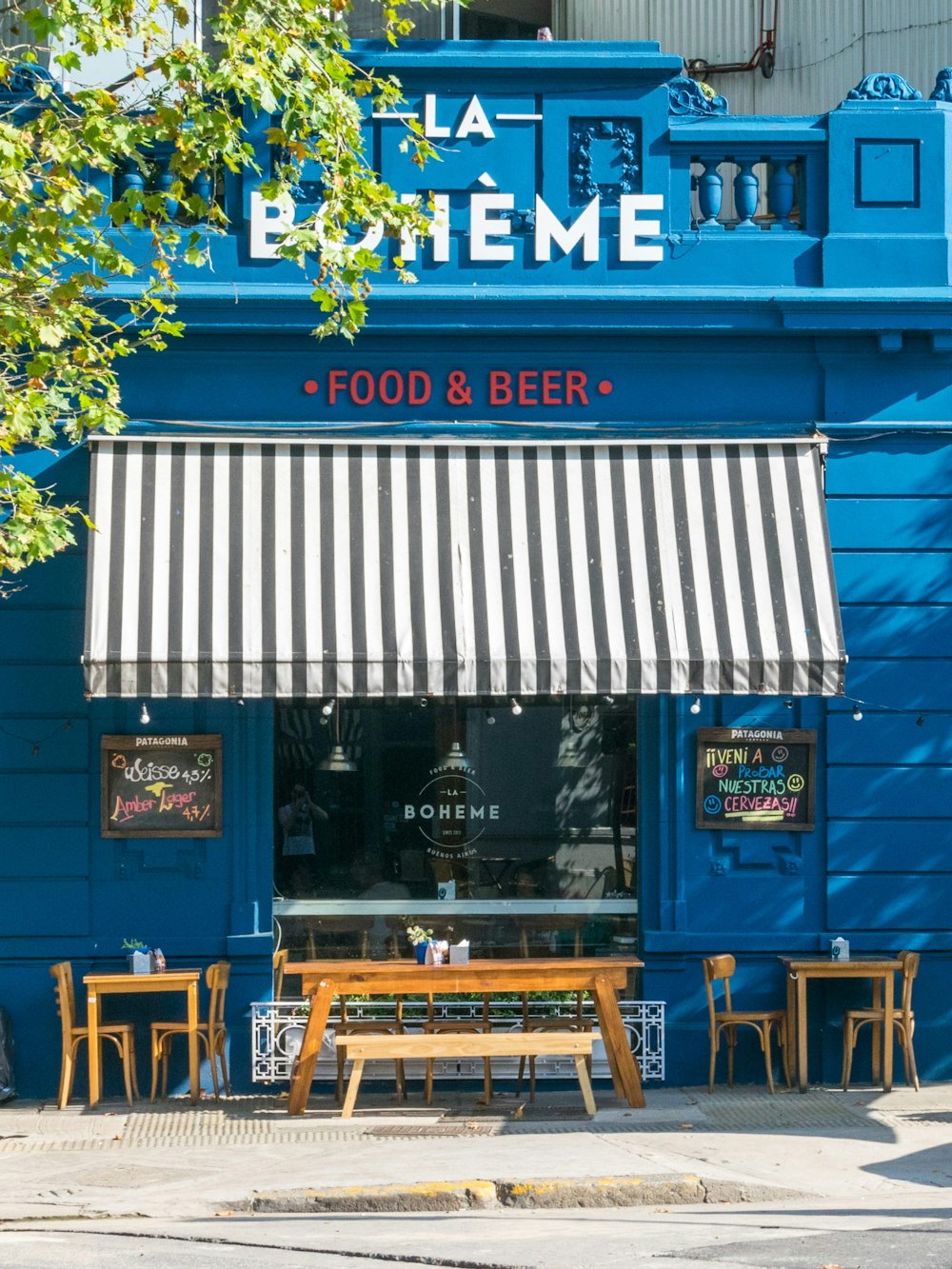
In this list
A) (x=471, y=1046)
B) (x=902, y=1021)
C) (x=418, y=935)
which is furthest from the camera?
(x=418, y=935)

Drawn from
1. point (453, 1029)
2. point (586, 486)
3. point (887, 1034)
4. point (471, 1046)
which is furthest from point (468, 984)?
point (586, 486)

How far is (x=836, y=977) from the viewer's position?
457 inches

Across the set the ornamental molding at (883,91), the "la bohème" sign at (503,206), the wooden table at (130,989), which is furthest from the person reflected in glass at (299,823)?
the ornamental molding at (883,91)

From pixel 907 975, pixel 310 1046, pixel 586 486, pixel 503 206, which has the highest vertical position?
pixel 503 206

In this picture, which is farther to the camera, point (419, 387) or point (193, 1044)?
point (419, 387)

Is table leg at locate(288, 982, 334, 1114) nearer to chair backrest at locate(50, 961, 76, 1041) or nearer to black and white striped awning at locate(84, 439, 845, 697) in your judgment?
chair backrest at locate(50, 961, 76, 1041)

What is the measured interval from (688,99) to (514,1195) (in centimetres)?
736

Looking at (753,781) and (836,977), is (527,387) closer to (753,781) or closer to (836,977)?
(753,781)

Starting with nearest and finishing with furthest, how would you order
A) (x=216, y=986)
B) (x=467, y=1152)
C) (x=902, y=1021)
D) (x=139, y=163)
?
(x=467, y=1152) → (x=139, y=163) → (x=216, y=986) → (x=902, y=1021)

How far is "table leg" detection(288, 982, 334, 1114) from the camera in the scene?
35.9 feet

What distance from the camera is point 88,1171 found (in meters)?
9.61

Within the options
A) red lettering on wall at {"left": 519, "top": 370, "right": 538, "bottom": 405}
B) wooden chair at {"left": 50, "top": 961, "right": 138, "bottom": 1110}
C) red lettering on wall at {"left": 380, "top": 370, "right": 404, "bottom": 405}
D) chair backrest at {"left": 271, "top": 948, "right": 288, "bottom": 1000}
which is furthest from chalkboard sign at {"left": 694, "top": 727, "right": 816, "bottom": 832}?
wooden chair at {"left": 50, "top": 961, "right": 138, "bottom": 1110}

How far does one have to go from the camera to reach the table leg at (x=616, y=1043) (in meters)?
11.0

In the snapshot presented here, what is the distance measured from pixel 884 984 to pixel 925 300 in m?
4.52
